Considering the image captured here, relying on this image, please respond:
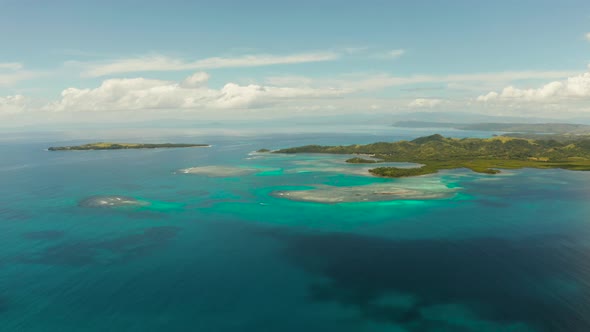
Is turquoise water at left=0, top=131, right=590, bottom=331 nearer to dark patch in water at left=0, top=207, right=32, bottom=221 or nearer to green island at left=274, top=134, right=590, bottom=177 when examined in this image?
dark patch in water at left=0, top=207, right=32, bottom=221

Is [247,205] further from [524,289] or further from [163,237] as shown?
[524,289]

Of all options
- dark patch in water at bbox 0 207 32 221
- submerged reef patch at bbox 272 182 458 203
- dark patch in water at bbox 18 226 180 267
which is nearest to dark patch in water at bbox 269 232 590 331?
dark patch in water at bbox 18 226 180 267

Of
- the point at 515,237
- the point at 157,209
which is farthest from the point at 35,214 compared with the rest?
the point at 515,237

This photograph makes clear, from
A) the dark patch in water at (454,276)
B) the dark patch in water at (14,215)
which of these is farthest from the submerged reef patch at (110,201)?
the dark patch in water at (454,276)

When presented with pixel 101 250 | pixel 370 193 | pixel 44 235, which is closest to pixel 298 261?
pixel 101 250

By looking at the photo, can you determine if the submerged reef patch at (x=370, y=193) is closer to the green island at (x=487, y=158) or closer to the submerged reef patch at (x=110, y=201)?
the green island at (x=487, y=158)

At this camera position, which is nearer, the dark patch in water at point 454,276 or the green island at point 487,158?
the dark patch in water at point 454,276
